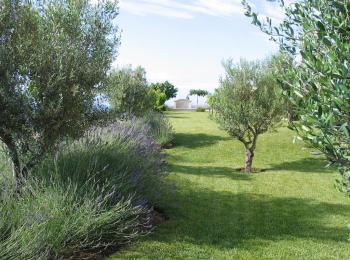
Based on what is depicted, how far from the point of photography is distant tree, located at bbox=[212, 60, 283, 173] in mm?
18500

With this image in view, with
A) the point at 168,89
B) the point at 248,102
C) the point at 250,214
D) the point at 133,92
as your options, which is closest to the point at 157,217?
the point at 250,214

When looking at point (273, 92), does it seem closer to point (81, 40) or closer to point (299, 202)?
point (299, 202)

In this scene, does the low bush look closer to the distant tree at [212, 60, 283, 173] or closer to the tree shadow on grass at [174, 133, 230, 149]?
the distant tree at [212, 60, 283, 173]

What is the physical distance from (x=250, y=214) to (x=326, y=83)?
8.41m

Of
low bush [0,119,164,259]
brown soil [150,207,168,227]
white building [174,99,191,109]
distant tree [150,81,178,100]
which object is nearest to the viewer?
low bush [0,119,164,259]

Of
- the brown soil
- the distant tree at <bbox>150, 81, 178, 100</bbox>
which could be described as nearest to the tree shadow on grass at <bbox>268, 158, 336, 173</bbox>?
the brown soil

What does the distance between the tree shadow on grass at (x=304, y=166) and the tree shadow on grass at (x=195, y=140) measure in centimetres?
567

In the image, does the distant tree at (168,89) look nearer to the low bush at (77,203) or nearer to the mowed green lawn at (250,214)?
the mowed green lawn at (250,214)

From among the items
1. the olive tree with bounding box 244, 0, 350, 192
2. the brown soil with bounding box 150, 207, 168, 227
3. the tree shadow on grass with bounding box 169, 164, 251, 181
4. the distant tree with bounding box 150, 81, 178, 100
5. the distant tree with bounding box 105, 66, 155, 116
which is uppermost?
the distant tree with bounding box 150, 81, 178, 100

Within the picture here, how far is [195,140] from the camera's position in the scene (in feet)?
85.8

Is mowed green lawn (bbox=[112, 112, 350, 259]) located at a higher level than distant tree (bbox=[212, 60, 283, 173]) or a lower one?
lower

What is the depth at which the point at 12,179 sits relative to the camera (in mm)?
9125

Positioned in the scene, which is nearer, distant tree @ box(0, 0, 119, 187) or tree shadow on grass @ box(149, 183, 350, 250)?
distant tree @ box(0, 0, 119, 187)

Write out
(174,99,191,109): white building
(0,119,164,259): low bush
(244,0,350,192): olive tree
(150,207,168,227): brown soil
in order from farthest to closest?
1. (174,99,191,109): white building
2. (150,207,168,227): brown soil
3. (0,119,164,259): low bush
4. (244,0,350,192): olive tree
